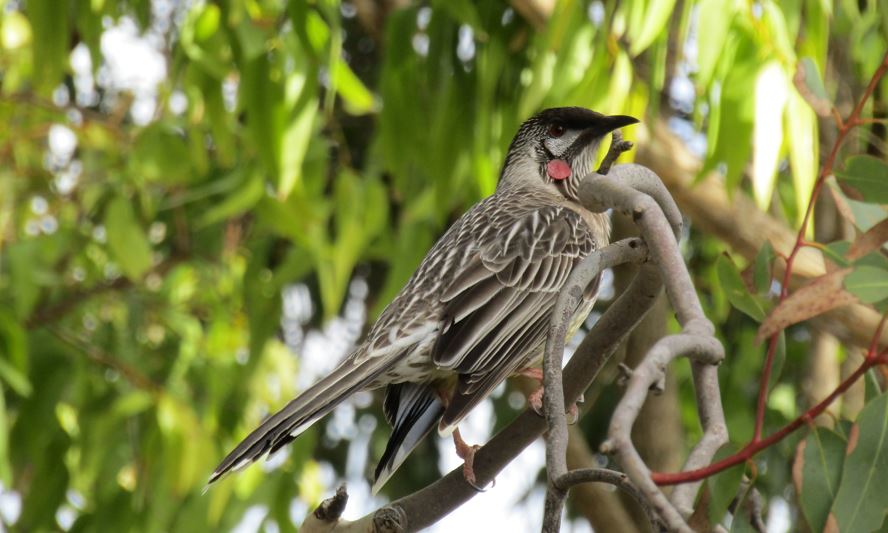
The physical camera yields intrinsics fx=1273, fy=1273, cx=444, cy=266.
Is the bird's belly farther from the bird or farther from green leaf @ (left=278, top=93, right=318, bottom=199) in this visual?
green leaf @ (left=278, top=93, right=318, bottom=199)

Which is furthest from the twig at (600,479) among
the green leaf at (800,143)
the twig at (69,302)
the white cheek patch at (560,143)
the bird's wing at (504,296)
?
the twig at (69,302)

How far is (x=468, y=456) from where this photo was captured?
2498mm

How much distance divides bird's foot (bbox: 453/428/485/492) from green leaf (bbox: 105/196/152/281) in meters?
1.93

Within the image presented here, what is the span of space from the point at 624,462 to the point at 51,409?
3.66 metres

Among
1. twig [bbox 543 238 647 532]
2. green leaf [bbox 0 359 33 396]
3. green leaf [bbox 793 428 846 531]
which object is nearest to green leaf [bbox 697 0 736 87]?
twig [bbox 543 238 647 532]

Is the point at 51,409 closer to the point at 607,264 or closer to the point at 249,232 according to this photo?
the point at 249,232

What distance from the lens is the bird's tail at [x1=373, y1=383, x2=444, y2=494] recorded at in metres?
2.81

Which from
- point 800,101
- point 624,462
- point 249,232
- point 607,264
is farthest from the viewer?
point 249,232

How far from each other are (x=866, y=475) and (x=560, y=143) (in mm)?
2138

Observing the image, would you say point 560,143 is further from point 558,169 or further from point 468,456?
point 468,456

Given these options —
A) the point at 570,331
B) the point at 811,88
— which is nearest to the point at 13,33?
the point at 570,331

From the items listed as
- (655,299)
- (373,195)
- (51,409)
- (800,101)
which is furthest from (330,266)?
(655,299)

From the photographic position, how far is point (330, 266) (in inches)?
181

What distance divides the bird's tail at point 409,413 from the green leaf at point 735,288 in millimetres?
1044
